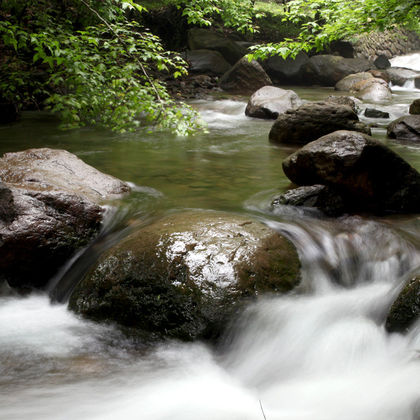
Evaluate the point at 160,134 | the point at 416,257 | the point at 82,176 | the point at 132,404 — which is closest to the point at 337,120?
the point at 160,134

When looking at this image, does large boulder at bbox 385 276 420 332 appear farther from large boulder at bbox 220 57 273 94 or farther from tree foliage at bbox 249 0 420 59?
large boulder at bbox 220 57 273 94

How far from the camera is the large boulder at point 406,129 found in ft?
28.3

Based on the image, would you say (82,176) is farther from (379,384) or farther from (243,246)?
(379,384)

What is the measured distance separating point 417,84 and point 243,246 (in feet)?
66.1

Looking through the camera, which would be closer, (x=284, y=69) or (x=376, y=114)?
(x=376, y=114)

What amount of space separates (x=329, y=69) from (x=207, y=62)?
6061 millimetres

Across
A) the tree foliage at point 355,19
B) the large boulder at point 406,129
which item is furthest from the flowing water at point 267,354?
the large boulder at point 406,129

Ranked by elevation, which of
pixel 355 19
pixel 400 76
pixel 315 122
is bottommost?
pixel 315 122

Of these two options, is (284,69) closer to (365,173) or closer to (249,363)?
(365,173)

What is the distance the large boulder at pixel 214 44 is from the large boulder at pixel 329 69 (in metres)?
3.58

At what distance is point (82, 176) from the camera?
16.3ft

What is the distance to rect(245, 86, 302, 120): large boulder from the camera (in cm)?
1148

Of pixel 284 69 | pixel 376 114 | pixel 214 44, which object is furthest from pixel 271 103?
pixel 214 44

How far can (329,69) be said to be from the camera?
19453 mm
